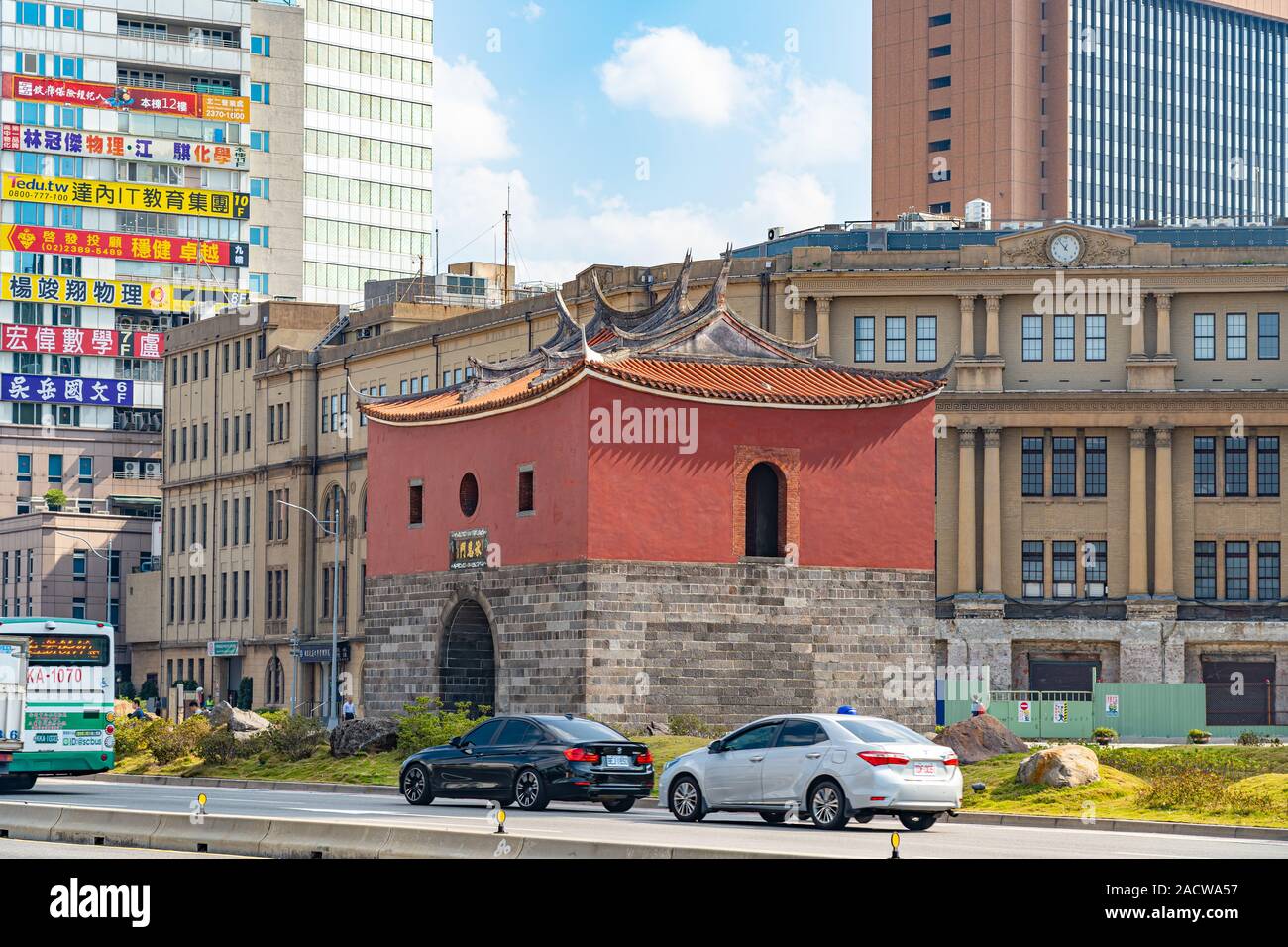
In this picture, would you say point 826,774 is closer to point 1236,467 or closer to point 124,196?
point 1236,467

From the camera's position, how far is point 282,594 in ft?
323

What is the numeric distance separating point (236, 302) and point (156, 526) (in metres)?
22.1

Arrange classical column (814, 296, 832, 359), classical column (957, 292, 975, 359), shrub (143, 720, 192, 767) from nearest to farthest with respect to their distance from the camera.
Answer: shrub (143, 720, 192, 767) → classical column (814, 296, 832, 359) → classical column (957, 292, 975, 359)

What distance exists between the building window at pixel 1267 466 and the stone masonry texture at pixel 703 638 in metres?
33.5

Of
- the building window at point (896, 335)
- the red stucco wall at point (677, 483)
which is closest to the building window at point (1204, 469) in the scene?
the building window at point (896, 335)

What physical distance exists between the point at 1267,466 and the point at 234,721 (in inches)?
1720

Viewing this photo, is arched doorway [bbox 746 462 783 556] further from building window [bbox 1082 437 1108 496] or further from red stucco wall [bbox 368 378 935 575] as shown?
Result: building window [bbox 1082 437 1108 496]

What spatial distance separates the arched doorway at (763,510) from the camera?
45000 mm

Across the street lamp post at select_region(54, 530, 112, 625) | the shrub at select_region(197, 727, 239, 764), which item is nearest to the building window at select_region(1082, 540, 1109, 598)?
the shrub at select_region(197, 727, 239, 764)

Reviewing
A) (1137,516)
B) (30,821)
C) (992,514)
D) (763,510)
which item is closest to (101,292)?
(992,514)

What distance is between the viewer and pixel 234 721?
48250 mm

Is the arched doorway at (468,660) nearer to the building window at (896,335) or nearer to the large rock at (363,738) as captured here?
the large rock at (363,738)

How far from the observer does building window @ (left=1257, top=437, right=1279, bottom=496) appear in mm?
75375

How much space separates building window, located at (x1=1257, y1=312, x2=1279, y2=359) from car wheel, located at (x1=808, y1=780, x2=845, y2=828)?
53.7 m
